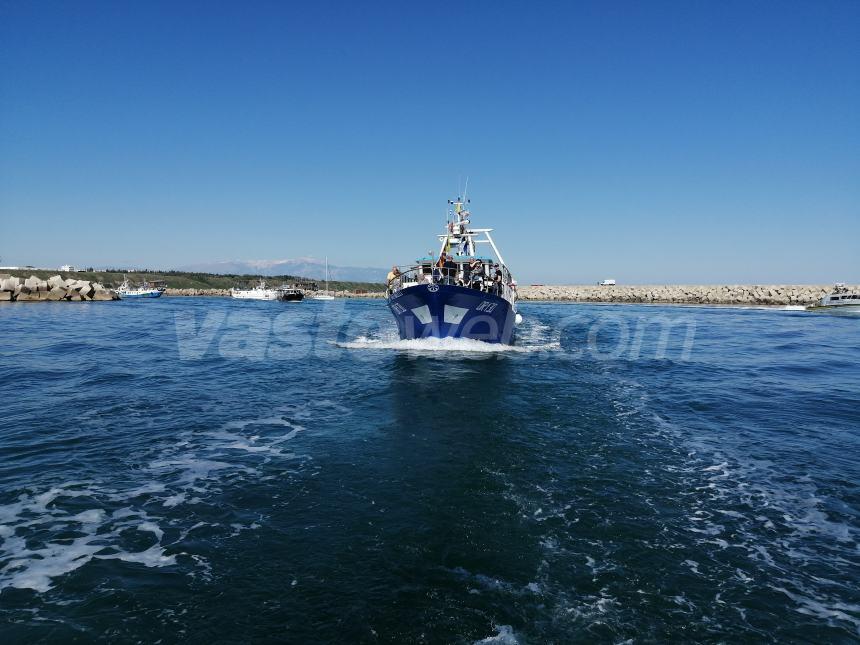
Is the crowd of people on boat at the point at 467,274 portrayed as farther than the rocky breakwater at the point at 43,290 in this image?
No

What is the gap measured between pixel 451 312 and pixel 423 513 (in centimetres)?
1950

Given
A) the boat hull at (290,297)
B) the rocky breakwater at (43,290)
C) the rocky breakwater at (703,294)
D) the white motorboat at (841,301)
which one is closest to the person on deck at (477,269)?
the white motorboat at (841,301)

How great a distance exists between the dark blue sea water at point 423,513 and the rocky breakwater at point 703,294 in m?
102

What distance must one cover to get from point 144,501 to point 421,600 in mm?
6083

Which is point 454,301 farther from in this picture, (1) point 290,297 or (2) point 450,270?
(1) point 290,297

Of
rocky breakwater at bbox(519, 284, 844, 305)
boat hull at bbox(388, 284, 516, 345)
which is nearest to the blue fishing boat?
boat hull at bbox(388, 284, 516, 345)

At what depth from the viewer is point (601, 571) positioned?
20.5 ft

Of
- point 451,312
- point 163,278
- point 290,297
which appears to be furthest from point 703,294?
point 163,278

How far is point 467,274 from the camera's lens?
1204 inches

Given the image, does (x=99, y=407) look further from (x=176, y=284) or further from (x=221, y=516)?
(x=176, y=284)

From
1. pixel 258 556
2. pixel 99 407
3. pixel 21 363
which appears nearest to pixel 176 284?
pixel 21 363

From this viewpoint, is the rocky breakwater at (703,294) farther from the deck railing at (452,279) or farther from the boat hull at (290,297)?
the deck railing at (452,279)

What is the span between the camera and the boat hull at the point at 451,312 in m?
25.7

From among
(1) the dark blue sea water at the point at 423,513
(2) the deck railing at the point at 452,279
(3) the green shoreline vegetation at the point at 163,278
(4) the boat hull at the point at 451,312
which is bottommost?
(1) the dark blue sea water at the point at 423,513
